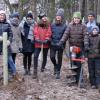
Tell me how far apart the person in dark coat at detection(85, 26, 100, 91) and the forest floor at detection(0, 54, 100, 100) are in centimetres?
25

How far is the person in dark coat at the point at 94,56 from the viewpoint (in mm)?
8914

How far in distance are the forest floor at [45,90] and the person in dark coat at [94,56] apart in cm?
25

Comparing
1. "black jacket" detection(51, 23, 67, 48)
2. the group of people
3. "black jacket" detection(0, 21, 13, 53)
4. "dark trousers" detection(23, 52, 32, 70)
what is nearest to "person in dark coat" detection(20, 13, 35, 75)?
the group of people

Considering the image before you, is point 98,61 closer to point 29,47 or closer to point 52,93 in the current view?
point 52,93

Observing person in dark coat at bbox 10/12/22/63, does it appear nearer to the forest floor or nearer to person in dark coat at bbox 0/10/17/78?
person in dark coat at bbox 0/10/17/78

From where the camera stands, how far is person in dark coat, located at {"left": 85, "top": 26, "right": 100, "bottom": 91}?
891cm

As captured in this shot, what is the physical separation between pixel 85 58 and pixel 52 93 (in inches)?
53.9

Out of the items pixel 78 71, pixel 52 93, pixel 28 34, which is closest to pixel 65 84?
pixel 78 71

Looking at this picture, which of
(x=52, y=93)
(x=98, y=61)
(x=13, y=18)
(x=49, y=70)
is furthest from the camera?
(x=49, y=70)

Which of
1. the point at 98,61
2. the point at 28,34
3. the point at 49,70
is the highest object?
the point at 28,34

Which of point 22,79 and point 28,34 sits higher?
point 28,34

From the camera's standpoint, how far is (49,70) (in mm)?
11672

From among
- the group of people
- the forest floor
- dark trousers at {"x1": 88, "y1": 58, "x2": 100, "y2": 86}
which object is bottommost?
the forest floor

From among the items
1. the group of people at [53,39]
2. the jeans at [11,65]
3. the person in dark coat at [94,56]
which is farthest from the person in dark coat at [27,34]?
the person in dark coat at [94,56]
